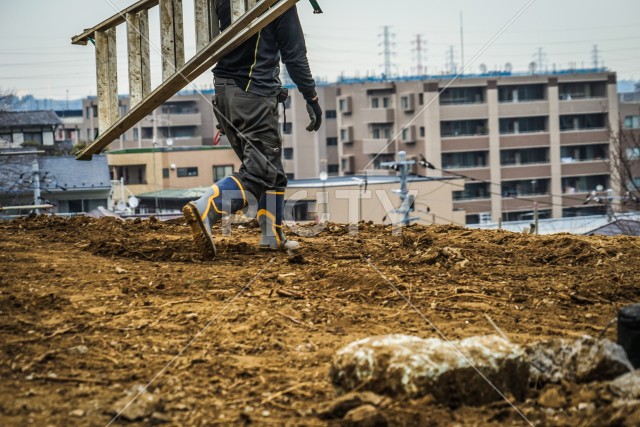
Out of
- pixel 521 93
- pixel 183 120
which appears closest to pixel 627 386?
pixel 521 93

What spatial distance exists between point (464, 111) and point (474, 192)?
22.2 feet

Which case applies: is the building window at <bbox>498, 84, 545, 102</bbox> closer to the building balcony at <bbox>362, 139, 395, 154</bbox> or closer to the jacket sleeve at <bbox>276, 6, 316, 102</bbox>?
the building balcony at <bbox>362, 139, 395, 154</bbox>

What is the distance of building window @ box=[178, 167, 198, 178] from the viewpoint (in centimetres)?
6488

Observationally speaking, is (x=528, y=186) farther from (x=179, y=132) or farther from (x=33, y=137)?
(x=33, y=137)

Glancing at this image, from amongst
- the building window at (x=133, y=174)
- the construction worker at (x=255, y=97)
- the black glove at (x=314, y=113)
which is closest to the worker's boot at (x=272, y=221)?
the construction worker at (x=255, y=97)

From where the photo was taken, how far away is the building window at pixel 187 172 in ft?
213

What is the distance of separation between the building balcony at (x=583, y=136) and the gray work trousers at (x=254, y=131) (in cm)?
7106

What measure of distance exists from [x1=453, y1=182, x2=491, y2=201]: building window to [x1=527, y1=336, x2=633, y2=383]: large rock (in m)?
68.4

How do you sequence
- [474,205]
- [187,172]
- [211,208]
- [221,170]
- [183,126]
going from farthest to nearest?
[183,126]
[474,205]
[221,170]
[187,172]
[211,208]

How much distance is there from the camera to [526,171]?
240 feet

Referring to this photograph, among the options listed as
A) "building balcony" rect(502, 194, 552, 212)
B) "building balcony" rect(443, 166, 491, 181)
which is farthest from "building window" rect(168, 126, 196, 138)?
"building balcony" rect(502, 194, 552, 212)

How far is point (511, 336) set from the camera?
162 inches

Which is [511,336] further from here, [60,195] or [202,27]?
[60,195]

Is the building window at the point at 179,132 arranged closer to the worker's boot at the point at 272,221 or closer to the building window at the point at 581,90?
the building window at the point at 581,90
